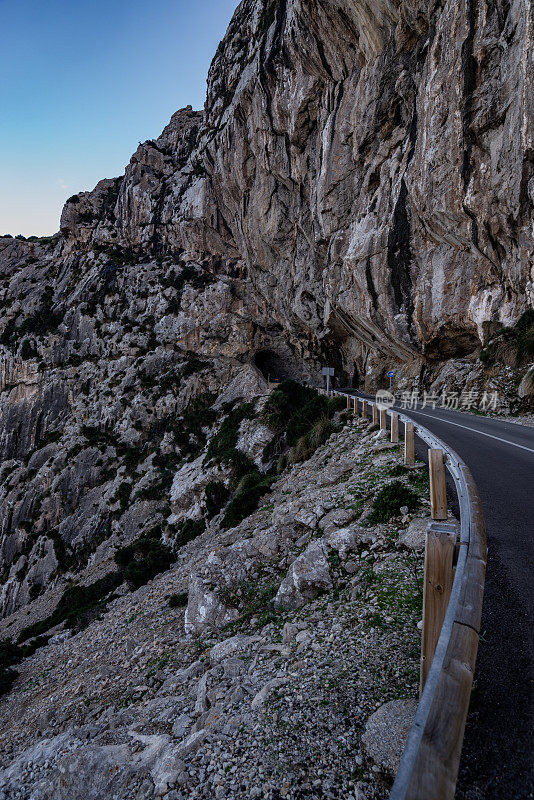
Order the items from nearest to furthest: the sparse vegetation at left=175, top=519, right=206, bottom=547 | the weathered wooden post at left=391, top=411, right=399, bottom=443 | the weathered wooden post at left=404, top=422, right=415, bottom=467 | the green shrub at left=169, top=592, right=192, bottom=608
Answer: the weathered wooden post at left=404, top=422, right=415, bottom=467 < the green shrub at left=169, top=592, right=192, bottom=608 < the weathered wooden post at left=391, top=411, right=399, bottom=443 < the sparse vegetation at left=175, top=519, right=206, bottom=547

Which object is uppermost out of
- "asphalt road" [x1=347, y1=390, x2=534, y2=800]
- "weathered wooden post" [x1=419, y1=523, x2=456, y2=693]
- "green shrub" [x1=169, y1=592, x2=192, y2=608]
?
"weathered wooden post" [x1=419, y1=523, x2=456, y2=693]

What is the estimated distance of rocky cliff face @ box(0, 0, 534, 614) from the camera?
16312 millimetres

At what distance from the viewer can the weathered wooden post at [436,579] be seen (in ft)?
7.60

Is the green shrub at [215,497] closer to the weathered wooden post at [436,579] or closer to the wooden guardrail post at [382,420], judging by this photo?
the wooden guardrail post at [382,420]

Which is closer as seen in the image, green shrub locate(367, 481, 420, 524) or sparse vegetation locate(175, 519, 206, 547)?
green shrub locate(367, 481, 420, 524)

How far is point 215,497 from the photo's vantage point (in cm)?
1794

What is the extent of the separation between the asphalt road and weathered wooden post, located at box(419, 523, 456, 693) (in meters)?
0.39

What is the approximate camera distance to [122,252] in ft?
156

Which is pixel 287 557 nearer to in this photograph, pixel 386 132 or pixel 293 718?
pixel 293 718

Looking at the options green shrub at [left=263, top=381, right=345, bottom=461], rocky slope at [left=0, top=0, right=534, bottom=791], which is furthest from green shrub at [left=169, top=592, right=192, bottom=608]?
green shrub at [left=263, top=381, right=345, bottom=461]

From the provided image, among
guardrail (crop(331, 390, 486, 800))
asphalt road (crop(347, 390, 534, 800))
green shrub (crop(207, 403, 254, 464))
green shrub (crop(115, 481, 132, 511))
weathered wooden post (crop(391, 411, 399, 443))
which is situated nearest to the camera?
guardrail (crop(331, 390, 486, 800))

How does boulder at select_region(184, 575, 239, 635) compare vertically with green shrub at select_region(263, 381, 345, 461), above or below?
below

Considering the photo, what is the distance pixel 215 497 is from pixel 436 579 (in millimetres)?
16355

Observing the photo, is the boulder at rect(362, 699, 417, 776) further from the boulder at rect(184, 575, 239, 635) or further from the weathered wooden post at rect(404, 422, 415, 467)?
the weathered wooden post at rect(404, 422, 415, 467)
